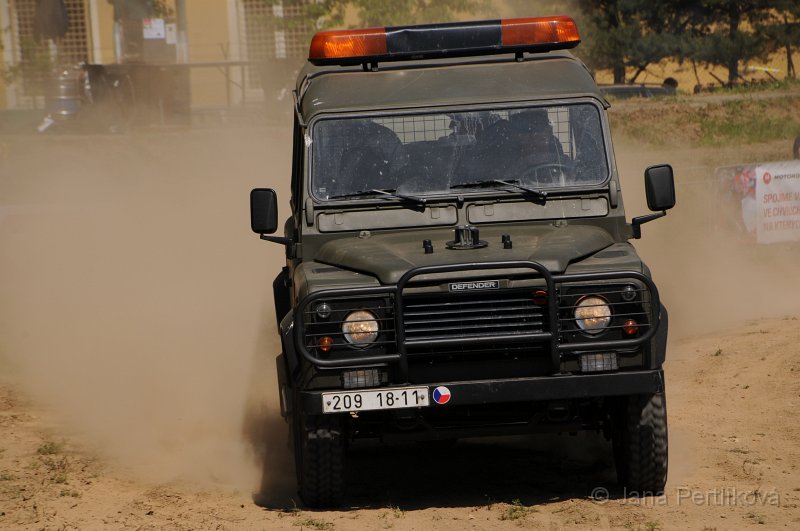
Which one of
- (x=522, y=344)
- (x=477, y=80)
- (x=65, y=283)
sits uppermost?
(x=477, y=80)

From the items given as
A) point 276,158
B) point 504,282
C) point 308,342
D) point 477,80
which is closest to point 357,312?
point 308,342

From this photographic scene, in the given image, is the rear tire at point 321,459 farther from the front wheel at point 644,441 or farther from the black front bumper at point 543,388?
the front wheel at point 644,441

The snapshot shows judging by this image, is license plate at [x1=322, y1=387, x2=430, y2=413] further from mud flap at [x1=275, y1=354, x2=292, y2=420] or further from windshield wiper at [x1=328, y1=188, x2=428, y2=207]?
windshield wiper at [x1=328, y1=188, x2=428, y2=207]

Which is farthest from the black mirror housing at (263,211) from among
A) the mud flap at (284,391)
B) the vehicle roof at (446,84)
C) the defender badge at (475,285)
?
the defender badge at (475,285)

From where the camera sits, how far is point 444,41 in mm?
8078

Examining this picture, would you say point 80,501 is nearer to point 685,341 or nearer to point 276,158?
point 685,341

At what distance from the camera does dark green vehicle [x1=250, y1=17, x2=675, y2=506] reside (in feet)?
20.9

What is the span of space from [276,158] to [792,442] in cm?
1569

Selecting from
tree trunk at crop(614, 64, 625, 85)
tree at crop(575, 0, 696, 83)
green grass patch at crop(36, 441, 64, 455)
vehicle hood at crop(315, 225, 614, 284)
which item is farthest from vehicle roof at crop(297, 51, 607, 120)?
tree trunk at crop(614, 64, 625, 85)

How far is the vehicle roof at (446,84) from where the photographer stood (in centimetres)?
770

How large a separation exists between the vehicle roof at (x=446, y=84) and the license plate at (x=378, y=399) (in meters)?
2.06

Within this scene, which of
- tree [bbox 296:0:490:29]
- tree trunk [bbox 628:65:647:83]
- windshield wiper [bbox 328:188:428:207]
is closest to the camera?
windshield wiper [bbox 328:188:428:207]

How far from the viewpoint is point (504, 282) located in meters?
6.36

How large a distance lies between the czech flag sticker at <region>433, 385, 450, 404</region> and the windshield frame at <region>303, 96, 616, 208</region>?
1.44 meters
